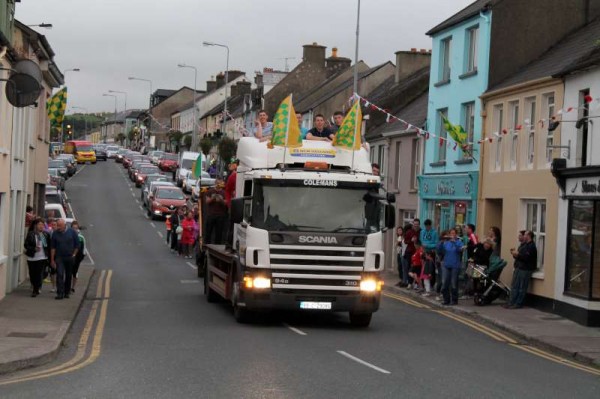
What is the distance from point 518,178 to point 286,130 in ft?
35.2

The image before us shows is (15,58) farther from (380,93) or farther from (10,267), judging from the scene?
(380,93)

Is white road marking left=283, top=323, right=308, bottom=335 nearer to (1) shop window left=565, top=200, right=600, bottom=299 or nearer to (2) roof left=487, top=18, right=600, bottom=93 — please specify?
(1) shop window left=565, top=200, right=600, bottom=299

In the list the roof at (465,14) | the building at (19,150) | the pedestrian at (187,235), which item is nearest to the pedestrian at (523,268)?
the roof at (465,14)

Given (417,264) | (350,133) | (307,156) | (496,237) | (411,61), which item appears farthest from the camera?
(411,61)

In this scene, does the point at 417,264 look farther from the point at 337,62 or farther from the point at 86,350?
the point at 337,62

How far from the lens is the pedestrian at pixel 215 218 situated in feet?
76.7

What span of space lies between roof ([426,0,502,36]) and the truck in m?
13.9

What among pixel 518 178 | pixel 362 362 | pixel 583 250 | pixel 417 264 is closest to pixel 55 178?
pixel 417 264

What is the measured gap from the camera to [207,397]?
1101cm

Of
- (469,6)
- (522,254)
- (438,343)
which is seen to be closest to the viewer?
(438,343)

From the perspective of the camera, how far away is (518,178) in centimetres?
2756

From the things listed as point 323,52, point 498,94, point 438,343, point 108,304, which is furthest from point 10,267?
point 323,52

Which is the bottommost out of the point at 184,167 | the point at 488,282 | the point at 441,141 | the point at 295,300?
the point at 488,282

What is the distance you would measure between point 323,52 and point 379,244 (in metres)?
60.3
